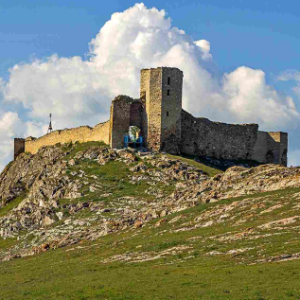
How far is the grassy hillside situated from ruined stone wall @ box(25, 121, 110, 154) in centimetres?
2497

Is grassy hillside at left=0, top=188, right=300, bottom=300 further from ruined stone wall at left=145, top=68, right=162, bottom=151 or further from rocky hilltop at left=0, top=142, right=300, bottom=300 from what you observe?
ruined stone wall at left=145, top=68, right=162, bottom=151

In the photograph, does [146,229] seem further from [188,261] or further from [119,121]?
[119,121]

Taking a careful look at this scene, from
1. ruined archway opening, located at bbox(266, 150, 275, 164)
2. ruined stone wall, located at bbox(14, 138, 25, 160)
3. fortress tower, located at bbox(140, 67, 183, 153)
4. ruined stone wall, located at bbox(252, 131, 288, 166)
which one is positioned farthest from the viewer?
ruined stone wall, located at bbox(14, 138, 25, 160)

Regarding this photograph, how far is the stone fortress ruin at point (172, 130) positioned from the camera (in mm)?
69312

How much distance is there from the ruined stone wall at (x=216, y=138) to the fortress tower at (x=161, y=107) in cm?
367

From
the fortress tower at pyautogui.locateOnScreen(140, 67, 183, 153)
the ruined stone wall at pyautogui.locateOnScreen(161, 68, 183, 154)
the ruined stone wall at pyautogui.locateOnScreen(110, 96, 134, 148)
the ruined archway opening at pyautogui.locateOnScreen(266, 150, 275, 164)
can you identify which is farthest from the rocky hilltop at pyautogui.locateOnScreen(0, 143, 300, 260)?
the ruined archway opening at pyautogui.locateOnScreen(266, 150, 275, 164)

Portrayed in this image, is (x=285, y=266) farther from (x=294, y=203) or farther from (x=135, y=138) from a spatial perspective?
(x=135, y=138)

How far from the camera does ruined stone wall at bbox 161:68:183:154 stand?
227 ft

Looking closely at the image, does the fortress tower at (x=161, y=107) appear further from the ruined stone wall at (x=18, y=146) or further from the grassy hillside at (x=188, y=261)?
the ruined stone wall at (x=18, y=146)

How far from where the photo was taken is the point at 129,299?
28203 millimetres

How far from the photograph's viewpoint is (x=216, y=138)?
7675 cm

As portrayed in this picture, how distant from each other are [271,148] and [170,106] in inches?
672

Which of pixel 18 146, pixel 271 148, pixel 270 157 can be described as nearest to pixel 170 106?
pixel 271 148

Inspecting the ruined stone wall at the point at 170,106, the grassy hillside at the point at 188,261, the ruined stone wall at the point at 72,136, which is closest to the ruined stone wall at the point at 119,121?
the ruined stone wall at the point at 72,136
